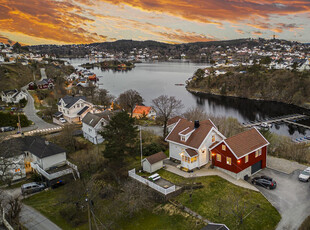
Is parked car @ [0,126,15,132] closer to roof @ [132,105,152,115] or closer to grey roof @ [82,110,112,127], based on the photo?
grey roof @ [82,110,112,127]

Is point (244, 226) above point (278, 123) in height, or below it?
above

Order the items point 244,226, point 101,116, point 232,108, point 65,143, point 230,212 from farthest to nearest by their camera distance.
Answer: point 232,108 → point 101,116 → point 65,143 → point 230,212 → point 244,226

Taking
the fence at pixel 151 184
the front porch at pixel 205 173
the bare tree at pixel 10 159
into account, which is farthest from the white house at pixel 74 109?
the front porch at pixel 205 173

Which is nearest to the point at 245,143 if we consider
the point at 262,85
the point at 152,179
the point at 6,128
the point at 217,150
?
the point at 217,150

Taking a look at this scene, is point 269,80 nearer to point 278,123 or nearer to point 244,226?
point 278,123

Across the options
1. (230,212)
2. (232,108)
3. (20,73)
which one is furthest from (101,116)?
(20,73)
